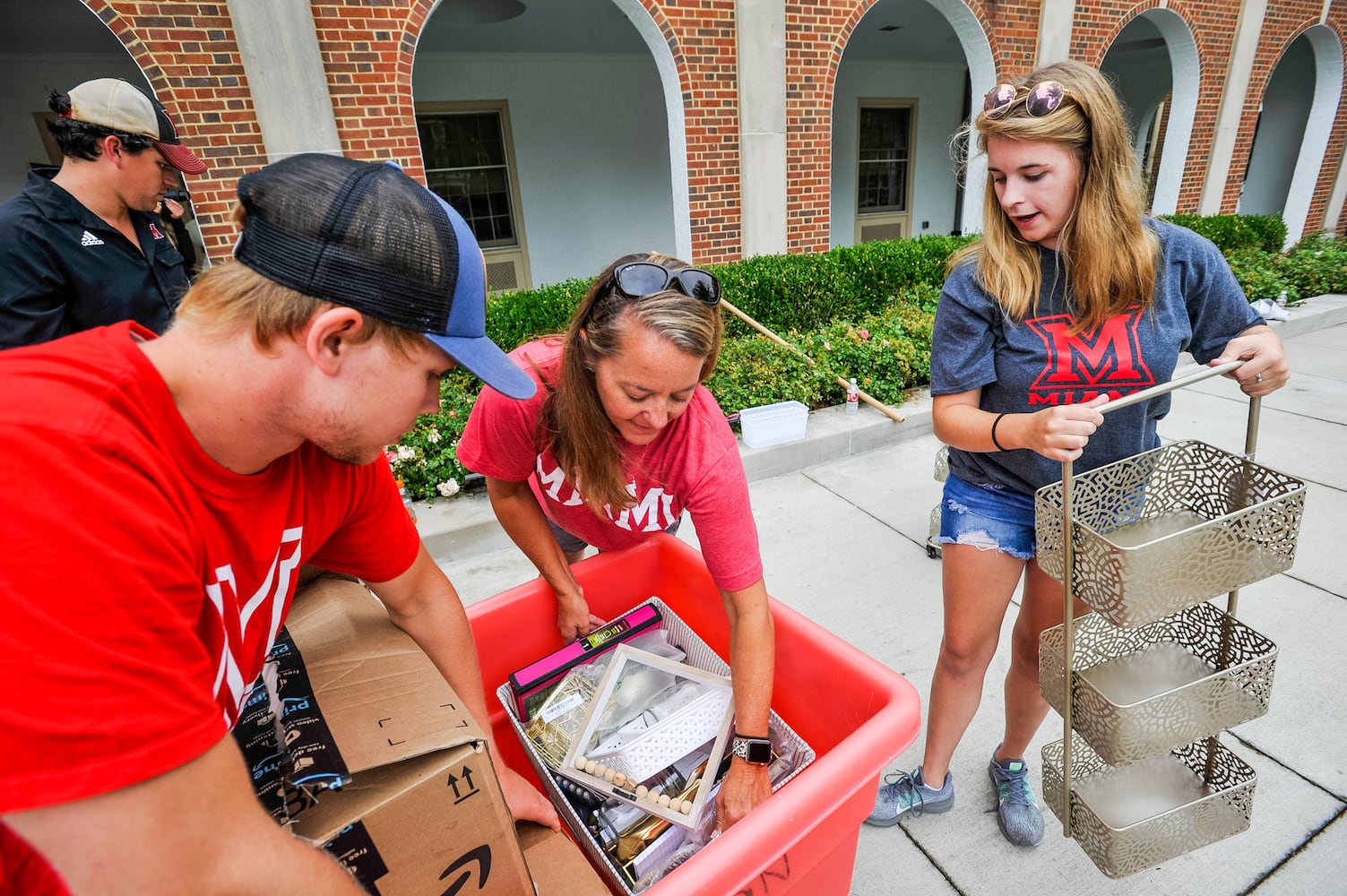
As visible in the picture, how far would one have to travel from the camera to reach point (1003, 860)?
174 centimetres

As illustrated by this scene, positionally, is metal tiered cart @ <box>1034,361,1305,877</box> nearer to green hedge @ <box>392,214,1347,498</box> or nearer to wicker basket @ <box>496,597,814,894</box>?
wicker basket @ <box>496,597,814,894</box>

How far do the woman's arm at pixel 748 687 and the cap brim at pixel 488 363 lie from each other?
2.12ft

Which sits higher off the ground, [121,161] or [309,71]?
[309,71]

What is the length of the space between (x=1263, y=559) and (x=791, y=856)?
998 mm

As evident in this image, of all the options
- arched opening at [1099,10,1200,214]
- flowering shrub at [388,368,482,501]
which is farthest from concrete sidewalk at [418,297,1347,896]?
arched opening at [1099,10,1200,214]

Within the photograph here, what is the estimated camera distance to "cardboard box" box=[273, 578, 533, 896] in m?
0.85

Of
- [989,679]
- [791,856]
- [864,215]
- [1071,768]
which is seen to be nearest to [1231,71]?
[864,215]

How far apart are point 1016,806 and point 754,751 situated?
1031 millimetres

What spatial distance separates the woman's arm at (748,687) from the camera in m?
1.24

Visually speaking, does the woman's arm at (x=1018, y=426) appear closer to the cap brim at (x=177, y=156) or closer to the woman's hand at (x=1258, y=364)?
the woman's hand at (x=1258, y=364)

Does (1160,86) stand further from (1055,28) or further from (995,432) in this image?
(995,432)

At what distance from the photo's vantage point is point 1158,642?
1.51 m

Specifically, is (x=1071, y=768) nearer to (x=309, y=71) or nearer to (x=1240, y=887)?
(x=1240, y=887)

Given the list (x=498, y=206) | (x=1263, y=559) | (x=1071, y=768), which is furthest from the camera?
(x=498, y=206)
